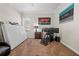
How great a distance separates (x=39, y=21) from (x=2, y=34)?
4.72m

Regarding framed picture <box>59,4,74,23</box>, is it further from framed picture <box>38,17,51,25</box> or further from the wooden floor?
framed picture <box>38,17,51,25</box>

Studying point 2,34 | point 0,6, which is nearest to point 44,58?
point 2,34

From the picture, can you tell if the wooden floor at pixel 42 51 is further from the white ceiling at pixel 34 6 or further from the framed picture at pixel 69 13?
the white ceiling at pixel 34 6

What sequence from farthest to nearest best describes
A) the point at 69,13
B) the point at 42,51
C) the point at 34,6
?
the point at 34,6
the point at 69,13
the point at 42,51

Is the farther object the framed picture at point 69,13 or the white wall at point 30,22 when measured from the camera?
the white wall at point 30,22

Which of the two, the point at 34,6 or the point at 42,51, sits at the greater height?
the point at 34,6

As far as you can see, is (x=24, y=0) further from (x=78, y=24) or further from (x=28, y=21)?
(x=28, y=21)

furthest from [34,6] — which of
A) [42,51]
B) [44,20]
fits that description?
[42,51]

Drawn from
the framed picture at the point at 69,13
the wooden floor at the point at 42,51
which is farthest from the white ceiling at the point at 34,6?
the wooden floor at the point at 42,51

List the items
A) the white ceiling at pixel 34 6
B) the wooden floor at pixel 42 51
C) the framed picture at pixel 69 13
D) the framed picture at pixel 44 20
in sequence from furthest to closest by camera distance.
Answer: the framed picture at pixel 44 20 < the white ceiling at pixel 34 6 < the framed picture at pixel 69 13 < the wooden floor at pixel 42 51

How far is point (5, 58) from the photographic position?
102 cm

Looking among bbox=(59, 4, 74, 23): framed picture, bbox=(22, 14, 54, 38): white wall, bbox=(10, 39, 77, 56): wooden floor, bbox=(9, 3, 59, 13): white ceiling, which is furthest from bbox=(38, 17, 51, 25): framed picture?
bbox=(10, 39, 77, 56): wooden floor

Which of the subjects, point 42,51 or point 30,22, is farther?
point 30,22

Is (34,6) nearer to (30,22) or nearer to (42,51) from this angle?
(30,22)
